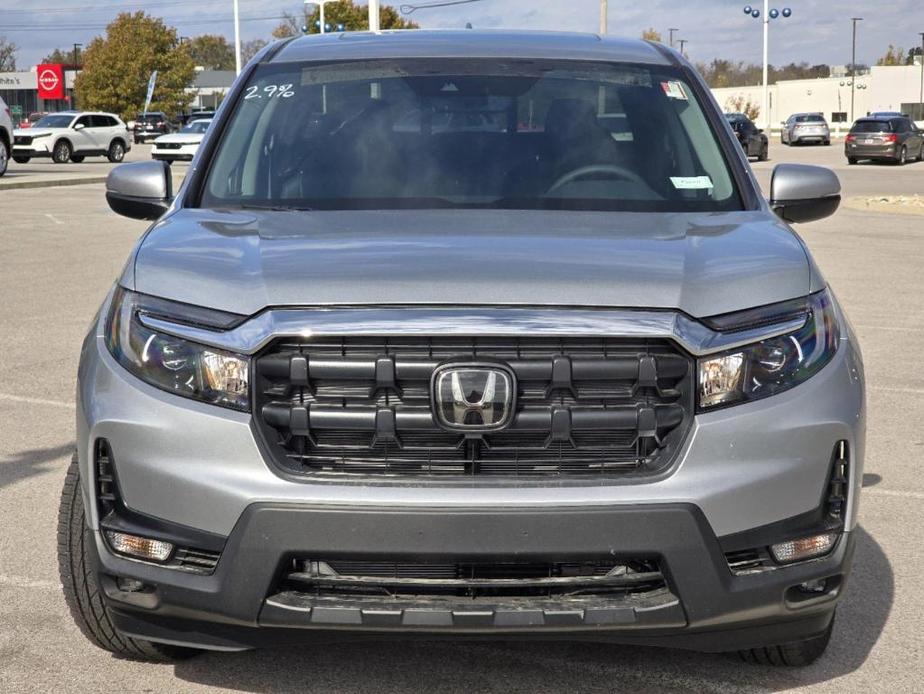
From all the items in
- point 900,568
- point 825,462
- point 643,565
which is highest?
point 825,462

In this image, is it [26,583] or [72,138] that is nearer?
[26,583]

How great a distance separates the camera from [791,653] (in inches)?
156

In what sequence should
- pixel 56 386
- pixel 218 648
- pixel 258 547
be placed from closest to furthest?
pixel 258 547 → pixel 218 648 → pixel 56 386

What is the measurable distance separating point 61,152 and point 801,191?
42.4 metres

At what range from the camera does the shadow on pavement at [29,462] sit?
20.5ft

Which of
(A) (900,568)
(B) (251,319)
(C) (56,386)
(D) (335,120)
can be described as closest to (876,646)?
(A) (900,568)

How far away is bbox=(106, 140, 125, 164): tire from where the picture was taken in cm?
4562

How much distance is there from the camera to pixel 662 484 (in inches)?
129

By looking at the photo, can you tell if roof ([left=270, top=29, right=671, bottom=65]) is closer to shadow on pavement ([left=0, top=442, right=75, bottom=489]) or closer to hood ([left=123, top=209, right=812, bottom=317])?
hood ([left=123, top=209, right=812, bottom=317])

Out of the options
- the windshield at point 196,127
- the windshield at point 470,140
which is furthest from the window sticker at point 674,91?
the windshield at point 196,127

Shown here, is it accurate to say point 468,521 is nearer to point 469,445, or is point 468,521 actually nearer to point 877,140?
point 469,445

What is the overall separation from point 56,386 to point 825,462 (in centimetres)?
590

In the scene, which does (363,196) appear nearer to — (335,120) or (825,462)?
(335,120)

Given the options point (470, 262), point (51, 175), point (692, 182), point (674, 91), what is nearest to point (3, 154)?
point (51, 175)
